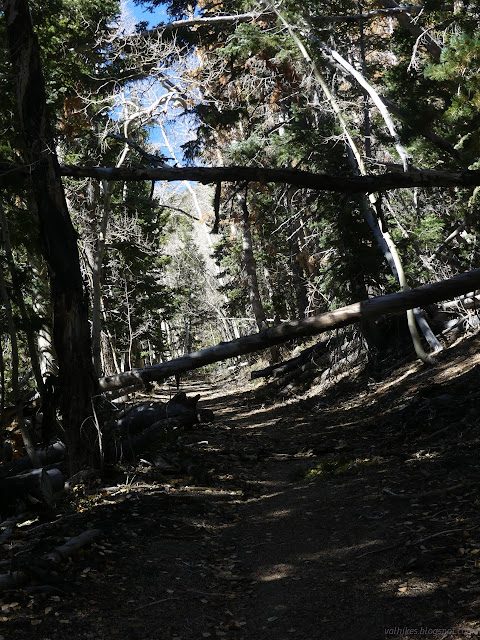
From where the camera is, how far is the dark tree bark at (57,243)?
7766 mm

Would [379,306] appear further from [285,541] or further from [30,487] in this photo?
[30,487]

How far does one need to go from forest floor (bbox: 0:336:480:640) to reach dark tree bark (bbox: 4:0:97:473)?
43.9 inches

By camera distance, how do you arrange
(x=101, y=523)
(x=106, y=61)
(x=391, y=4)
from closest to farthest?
(x=101, y=523) → (x=391, y=4) → (x=106, y=61)

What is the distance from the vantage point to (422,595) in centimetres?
409

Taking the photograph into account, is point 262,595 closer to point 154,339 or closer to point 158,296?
point 158,296

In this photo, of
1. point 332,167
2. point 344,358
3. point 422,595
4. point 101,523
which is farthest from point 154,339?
point 422,595

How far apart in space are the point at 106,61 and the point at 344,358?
1139cm

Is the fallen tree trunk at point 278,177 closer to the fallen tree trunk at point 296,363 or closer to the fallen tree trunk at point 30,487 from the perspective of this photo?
the fallen tree trunk at point 30,487

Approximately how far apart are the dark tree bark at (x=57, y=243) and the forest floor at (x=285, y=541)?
3.66 feet

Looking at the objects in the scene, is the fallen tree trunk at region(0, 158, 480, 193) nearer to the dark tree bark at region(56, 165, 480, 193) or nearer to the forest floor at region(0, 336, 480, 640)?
the dark tree bark at region(56, 165, 480, 193)

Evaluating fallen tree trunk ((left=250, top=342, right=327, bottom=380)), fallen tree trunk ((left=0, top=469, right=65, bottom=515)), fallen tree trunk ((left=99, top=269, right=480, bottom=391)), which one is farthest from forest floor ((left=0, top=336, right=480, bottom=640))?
fallen tree trunk ((left=250, top=342, right=327, bottom=380))

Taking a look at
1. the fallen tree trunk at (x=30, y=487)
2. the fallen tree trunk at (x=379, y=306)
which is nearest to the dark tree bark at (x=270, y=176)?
the fallen tree trunk at (x=379, y=306)

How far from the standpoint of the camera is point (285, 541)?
19.9ft

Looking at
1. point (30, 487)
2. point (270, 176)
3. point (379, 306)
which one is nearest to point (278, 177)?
point (270, 176)
